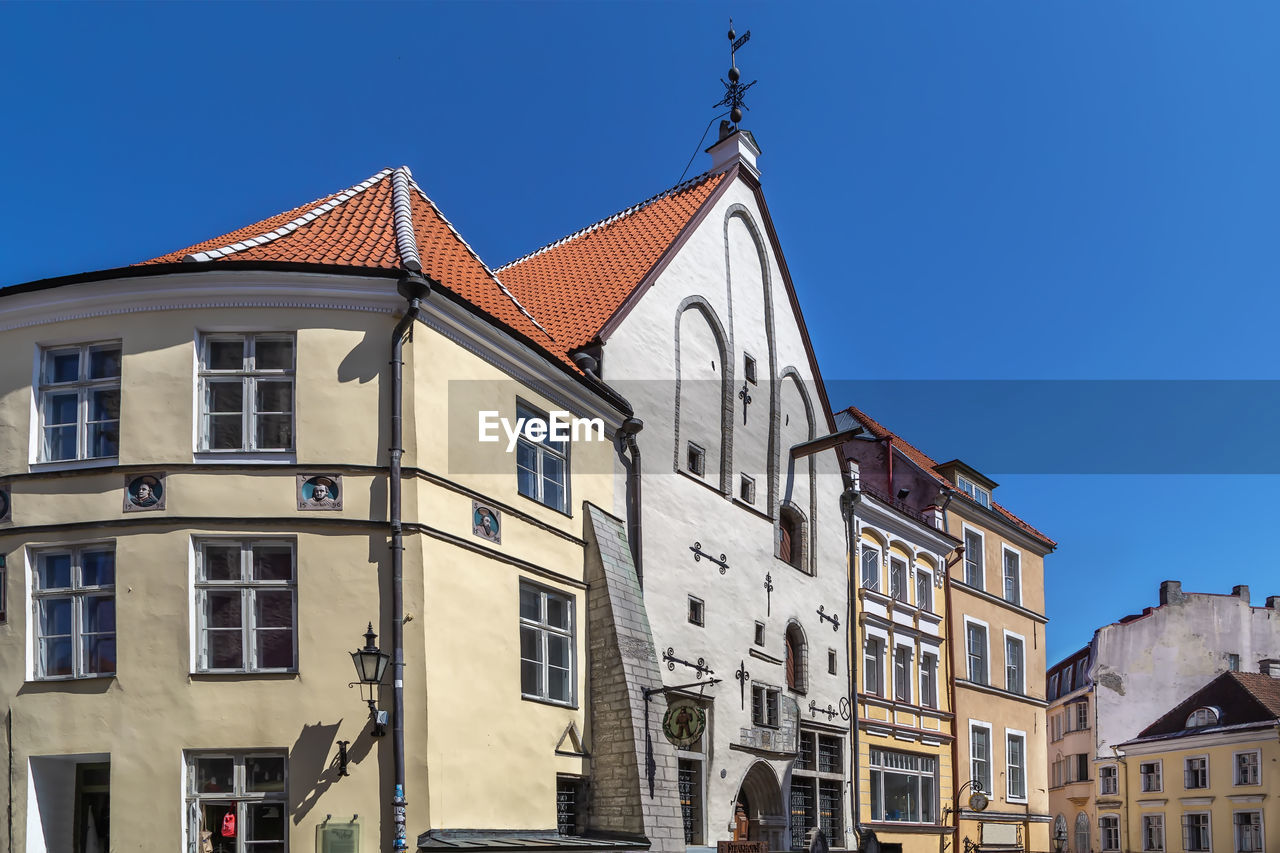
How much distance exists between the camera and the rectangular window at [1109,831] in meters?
57.2

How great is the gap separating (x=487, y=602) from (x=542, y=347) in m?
4.06

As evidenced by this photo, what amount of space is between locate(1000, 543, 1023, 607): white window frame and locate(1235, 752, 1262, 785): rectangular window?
17535mm

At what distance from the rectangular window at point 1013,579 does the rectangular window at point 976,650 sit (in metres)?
2.41

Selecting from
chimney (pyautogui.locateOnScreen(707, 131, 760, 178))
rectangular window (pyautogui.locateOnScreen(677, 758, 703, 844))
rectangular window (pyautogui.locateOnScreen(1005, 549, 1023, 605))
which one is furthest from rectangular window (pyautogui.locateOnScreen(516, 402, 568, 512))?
rectangular window (pyautogui.locateOnScreen(1005, 549, 1023, 605))

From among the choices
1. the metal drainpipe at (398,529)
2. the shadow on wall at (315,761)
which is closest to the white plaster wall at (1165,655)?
the metal drainpipe at (398,529)

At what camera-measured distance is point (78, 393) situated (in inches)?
674

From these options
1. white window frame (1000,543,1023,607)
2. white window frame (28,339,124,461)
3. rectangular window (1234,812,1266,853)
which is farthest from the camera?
rectangular window (1234,812,1266,853)

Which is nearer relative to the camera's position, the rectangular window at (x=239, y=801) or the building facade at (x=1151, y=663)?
the rectangular window at (x=239, y=801)


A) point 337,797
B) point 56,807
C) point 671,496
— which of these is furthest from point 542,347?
point 56,807

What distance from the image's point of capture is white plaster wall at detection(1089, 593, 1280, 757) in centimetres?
5809

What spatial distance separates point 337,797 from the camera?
15805 millimetres

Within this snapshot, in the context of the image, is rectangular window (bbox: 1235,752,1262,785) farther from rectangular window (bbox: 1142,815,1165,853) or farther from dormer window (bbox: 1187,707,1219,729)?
rectangular window (bbox: 1142,815,1165,853)

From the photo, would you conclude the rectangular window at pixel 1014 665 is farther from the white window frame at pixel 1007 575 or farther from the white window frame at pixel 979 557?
the white window frame at pixel 979 557

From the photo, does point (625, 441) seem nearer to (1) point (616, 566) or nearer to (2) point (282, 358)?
(1) point (616, 566)
